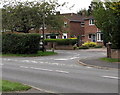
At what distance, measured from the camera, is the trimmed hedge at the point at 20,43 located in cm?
2991

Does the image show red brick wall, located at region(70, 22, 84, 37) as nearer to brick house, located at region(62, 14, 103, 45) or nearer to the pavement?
brick house, located at region(62, 14, 103, 45)

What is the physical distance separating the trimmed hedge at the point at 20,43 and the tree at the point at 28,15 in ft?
5.33

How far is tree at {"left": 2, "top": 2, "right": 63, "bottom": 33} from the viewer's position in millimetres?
31422

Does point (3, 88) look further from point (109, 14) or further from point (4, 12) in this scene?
point (4, 12)

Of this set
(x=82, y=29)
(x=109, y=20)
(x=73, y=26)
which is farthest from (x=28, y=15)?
(x=82, y=29)

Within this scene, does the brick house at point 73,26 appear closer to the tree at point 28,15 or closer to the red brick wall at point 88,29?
the red brick wall at point 88,29

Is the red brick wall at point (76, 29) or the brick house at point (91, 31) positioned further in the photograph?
Result: the red brick wall at point (76, 29)

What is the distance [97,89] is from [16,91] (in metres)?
2.77

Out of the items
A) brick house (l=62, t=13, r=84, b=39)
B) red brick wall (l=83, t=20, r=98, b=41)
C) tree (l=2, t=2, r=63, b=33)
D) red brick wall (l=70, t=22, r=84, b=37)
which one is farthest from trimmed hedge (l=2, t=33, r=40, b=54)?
red brick wall (l=70, t=22, r=84, b=37)

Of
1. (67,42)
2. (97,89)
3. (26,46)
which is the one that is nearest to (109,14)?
(26,46)

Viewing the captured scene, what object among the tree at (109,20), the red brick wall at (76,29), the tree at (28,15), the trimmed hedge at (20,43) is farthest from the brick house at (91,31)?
the tree at (109,20)

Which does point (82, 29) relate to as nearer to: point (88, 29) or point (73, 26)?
point (73, 26)

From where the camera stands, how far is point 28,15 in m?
32.1

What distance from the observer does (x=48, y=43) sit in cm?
4594
